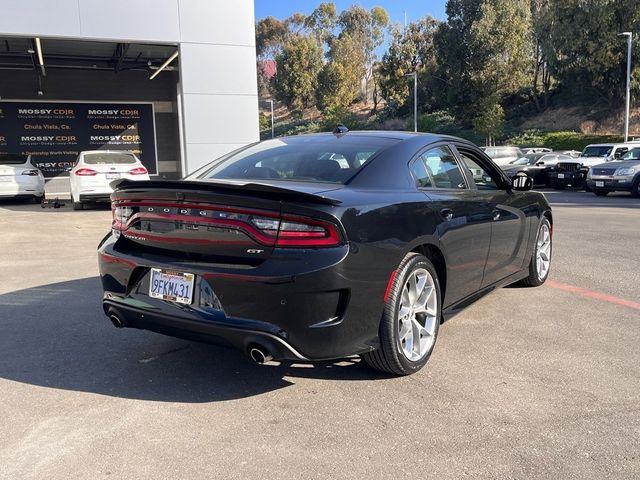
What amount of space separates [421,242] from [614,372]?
1.53 metres

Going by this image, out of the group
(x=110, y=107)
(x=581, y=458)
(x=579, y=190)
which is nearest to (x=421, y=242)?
(x=581, y=458)

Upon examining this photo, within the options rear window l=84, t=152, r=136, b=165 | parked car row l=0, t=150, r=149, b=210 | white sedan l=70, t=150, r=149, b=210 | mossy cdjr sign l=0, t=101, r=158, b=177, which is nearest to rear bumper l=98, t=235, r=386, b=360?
parked car row l=0, t=150, r=149, b=210

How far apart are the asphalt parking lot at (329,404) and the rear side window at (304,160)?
4.21ft

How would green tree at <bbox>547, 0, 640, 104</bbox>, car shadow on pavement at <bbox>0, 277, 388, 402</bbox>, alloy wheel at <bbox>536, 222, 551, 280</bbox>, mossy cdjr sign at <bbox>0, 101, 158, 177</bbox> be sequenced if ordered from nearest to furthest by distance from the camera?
car shadow on pavement at <bbox>0, 277, 388, 402</bbox>, alloy wheel at <bbox>536, 222, 551, 280</bbox>, mossy cdjr sign at <bbox>0, 101, 158, 177</bbox>, green tree at <bbox>547, 0, 640, 104</bbox>

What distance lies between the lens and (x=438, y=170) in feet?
14.3

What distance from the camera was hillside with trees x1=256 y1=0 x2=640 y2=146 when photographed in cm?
3834

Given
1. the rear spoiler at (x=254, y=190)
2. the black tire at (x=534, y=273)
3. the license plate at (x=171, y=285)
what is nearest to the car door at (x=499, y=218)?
the black tire at (x=534, y=273)

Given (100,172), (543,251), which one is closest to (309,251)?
(543,251)

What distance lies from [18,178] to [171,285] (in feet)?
46.5

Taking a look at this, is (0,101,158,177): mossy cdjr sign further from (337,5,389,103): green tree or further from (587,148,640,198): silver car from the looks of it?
(337,5,389,103): green tree

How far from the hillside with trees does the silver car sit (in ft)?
67.6

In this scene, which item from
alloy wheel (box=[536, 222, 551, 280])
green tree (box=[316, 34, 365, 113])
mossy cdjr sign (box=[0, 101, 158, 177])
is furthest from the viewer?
green tree (box=[316, 34, 365, 113])

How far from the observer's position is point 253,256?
10.5 feet

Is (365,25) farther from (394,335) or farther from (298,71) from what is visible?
(394,335)
